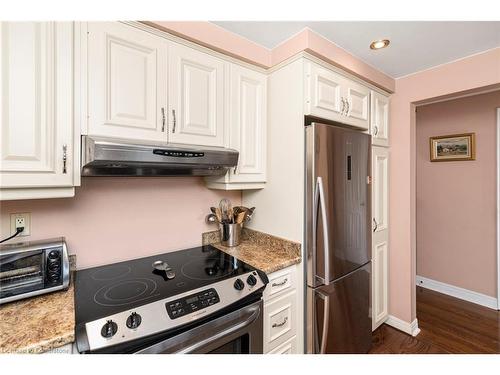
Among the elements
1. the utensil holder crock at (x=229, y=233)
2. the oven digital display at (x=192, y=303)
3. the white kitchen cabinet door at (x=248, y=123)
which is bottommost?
the oven digital display at (x=192, y=303)

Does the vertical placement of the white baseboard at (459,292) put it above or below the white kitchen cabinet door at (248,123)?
below

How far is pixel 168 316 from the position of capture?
94 centimetres

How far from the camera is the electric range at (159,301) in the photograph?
2.78ft

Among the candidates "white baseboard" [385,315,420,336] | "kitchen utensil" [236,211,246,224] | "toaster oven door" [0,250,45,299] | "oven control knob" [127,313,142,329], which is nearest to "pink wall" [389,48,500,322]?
"white baseboard" [385,315,420,336]

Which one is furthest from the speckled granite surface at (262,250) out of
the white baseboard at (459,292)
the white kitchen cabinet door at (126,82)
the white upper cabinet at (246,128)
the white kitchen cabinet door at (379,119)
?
the white baseboard at (459,292)

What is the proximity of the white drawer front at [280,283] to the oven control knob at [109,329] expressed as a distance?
0.74 meters

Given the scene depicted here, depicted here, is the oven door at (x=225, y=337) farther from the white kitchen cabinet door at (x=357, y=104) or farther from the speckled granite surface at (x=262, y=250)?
the white kitchen cabinet door at (x=357, y=104)

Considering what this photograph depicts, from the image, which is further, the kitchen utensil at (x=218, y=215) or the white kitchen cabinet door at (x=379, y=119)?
the white kitchen cabinet door at (x=379, y=119)

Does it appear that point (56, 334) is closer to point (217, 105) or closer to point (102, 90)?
point (102, 90)

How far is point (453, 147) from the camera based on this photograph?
271cm

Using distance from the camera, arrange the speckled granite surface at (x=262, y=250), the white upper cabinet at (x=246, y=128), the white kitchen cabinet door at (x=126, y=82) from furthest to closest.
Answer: the white upper cabinet at (x=246, y=128), the speckled granite surface at (x=262, y=250), the white kitchen cabinet door at (x=126, y=82)

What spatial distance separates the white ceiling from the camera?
54.6 inches

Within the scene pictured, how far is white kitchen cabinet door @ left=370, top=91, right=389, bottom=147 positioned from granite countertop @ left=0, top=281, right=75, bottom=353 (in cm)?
217

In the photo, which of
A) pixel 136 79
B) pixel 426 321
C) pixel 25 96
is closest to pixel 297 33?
pixel 136 79
